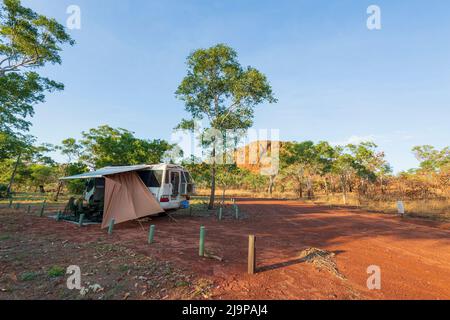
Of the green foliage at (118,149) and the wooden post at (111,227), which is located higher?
the green foliage at (118,149)

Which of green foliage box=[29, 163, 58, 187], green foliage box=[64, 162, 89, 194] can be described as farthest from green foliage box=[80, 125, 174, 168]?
green foliage box=[29, 163, 58, 187]

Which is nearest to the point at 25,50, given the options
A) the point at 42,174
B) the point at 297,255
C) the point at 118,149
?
the point at 118,149

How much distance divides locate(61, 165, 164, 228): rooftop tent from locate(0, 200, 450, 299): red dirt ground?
0.65 m

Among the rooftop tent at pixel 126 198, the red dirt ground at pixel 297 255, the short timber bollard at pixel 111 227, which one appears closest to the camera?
the red dirt ground at pixel 297 255

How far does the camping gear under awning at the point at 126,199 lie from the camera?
30.6 ft

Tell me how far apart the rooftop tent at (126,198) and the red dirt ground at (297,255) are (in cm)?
65

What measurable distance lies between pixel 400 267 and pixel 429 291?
4.39ft

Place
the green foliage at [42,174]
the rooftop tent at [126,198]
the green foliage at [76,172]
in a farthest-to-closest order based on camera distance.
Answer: the green foliage at [42,174] < the green foliage at [76,172] < the rooftop tent at [126,198]

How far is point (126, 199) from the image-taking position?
31.8ft

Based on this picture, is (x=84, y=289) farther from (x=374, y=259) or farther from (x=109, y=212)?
(x=374, y=259)

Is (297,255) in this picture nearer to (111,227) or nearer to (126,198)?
(111,227)

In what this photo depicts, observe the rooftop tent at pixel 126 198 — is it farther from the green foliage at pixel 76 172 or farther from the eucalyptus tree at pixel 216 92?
the green foliage at pixel 76 172

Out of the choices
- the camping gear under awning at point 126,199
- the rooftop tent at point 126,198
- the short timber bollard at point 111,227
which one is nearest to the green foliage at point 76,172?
the rooftop tent at point 126,198

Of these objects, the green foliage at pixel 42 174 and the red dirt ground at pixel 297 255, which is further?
the green foliage at pixel 42 174
